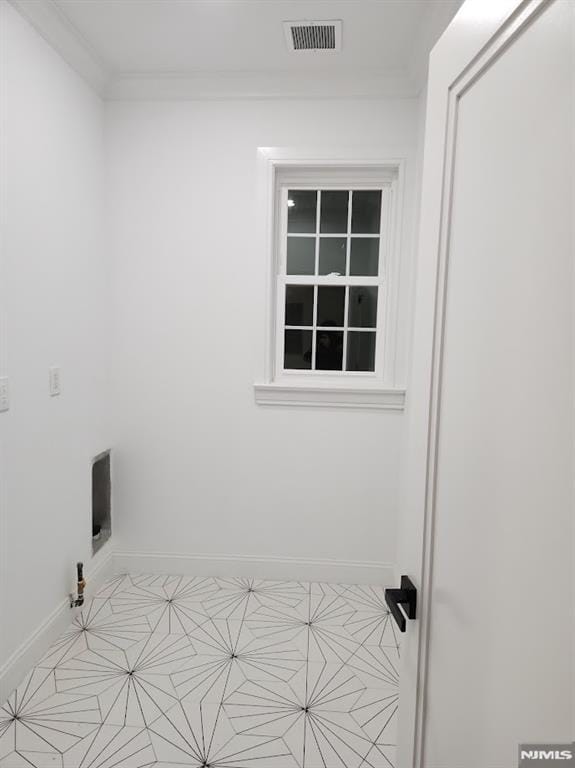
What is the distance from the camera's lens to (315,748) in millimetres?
1675

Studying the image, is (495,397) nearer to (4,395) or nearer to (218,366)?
(4,395)

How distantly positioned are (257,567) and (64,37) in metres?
2.78

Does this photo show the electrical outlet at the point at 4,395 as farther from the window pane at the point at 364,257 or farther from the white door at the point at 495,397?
the window pane at the point at 364,257

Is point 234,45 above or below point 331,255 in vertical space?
above

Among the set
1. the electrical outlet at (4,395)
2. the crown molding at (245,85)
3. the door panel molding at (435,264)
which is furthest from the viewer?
the crown molding at (245,85)

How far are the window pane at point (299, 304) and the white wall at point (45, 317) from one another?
40.6 inches

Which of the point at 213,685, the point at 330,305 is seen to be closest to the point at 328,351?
the point at 330,305

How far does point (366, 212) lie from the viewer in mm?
2711

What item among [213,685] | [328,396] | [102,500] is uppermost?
[328,396]

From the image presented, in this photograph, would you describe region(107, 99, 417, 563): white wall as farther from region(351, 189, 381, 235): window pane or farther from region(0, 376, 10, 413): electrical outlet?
region(0, 376, 10, 413): electrical outlet

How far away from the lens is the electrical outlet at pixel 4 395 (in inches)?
70.6

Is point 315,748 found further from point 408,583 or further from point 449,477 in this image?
point 449,477

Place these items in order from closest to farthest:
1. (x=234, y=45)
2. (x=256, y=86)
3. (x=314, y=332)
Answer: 1. (x=234, y=45)
2. (x=256, y=86)
3. (x=314, y=332)

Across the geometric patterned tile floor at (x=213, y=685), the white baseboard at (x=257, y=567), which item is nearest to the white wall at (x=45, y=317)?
the geometric patterned tile floor at (x=213, y=685)
